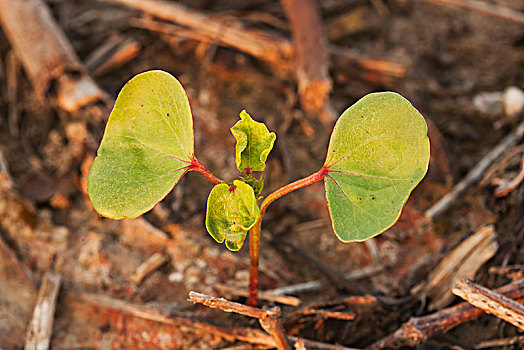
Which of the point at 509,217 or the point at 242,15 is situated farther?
the point at 242,15

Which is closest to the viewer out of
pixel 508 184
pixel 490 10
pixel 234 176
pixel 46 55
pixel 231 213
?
pixel 231 213

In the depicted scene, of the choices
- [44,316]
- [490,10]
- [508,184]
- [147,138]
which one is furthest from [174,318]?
[490,10]

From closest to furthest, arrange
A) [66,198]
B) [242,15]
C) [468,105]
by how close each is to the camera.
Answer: [66,198] → [468,105] → [242,15]

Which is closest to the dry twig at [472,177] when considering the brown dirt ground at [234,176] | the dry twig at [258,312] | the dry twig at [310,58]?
the brown dirt ground at [234,176]

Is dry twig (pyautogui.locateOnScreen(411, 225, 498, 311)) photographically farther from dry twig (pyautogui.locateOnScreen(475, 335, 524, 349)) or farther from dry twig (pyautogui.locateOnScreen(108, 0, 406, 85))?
dry twig (pyautogui.locateOnScreen(108, 0, 406, 85))

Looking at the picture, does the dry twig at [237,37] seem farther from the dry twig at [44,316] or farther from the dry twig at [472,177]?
the dry twig at [44,316]

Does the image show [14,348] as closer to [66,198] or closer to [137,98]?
[66,198]

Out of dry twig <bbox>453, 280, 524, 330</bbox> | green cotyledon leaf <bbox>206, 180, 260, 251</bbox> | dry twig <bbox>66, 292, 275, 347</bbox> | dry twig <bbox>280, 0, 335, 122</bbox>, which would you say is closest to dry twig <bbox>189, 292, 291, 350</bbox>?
dry twig <bbox>66, 292, 275, 347</bbox>

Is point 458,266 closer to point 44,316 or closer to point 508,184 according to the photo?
point 508,184

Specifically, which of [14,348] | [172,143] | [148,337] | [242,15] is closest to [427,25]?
[242,15]
